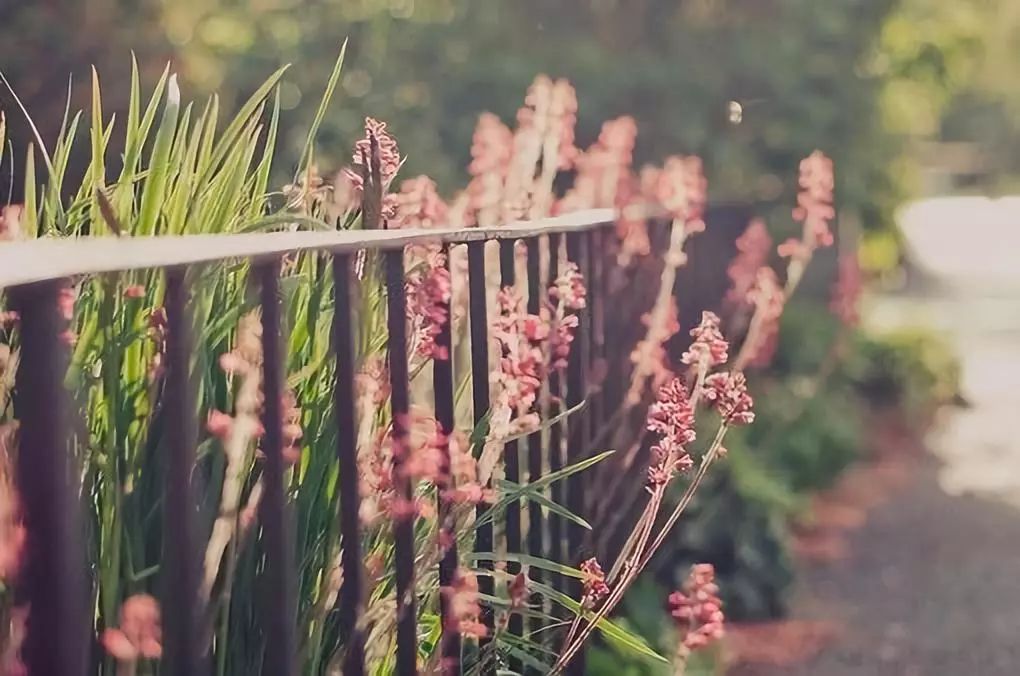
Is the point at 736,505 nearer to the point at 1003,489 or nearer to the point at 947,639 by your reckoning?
the point at 947,639

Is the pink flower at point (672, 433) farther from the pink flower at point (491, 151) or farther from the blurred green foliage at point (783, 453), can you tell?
the pink flower at point (491, 151)

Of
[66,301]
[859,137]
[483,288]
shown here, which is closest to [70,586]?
[66,301]

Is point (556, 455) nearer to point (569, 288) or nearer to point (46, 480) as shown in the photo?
point (569, 288)

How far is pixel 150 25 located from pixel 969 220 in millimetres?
37523

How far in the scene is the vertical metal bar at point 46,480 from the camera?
4.11 feet

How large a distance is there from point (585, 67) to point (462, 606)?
239 inches

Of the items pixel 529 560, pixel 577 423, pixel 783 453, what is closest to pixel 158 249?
pixel 529 560

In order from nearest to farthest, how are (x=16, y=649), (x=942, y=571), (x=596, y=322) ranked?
(x=16, y=649), (x=596, y=322), (x=942, y=571)

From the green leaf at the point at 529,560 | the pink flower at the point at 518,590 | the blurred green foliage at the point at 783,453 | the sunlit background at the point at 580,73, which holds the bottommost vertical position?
the blurred green foliage at the point at 783,453

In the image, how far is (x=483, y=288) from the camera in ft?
8.95

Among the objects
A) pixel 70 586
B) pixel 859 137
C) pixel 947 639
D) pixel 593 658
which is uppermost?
pixel 859 137

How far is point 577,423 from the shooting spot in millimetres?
3730

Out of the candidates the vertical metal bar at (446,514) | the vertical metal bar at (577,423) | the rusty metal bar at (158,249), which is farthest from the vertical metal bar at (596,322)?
the rusty metal bar at (158,249)

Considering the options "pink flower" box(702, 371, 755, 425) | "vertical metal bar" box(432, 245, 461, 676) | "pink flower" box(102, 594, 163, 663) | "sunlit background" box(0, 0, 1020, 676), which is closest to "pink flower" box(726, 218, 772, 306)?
"sunlit background" box(0, 0, 1020, 676)
